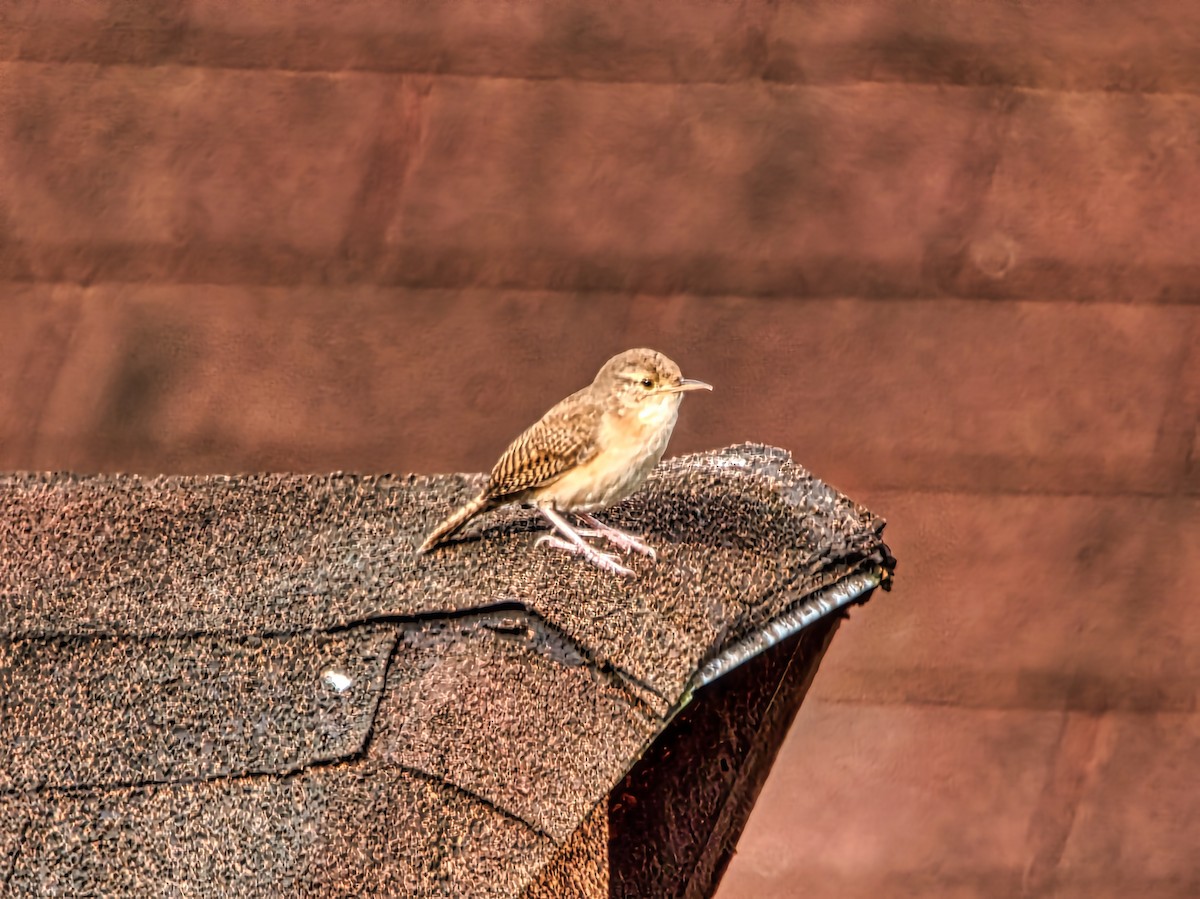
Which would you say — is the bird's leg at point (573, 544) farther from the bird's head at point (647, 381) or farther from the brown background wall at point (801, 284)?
the brown background wall at point (801, 284)

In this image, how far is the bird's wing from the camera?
0.73 meters

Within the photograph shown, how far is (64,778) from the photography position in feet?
2.12

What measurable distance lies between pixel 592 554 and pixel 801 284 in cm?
45

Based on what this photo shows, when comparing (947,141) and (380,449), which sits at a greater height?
(947,141)

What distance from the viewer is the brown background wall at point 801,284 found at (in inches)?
42.3

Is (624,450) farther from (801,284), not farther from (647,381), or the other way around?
(801,284)

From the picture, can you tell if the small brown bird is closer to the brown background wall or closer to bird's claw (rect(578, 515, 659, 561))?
bird's claw (rect(578, 515, 659, 561))

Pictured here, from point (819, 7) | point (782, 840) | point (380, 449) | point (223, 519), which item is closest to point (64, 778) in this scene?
point (223, 519)

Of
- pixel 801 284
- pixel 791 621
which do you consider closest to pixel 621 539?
pixel 791 621

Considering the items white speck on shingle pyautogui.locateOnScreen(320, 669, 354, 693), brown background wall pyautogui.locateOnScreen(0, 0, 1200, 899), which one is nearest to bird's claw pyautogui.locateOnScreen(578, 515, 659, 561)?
white speck on shingle pyautogui.locateOnScreen(320, 669, 354, 693)

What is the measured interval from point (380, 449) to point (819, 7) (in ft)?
1.65

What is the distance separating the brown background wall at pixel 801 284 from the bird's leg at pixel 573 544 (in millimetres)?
346

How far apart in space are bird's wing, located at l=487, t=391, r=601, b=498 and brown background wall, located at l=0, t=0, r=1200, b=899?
341 mm

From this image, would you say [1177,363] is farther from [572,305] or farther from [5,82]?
[5,82]
